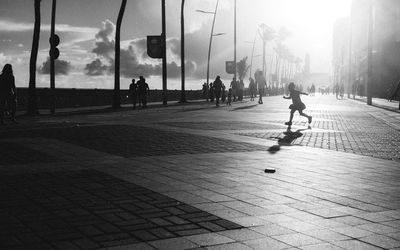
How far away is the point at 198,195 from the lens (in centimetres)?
607

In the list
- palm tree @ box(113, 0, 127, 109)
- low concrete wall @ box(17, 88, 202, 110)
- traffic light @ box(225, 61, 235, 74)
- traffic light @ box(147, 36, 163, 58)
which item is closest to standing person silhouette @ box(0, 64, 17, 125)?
low concrete wall @ box(17, 88, 202, 110)

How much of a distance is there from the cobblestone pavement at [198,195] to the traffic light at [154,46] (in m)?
24.7

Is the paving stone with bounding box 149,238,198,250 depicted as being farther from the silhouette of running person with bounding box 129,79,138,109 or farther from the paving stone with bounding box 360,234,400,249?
the silhouette of running person with bounding box 129,79,138,109

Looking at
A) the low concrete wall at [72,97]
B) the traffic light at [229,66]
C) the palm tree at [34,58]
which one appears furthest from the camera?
the traffic light at [229,66]

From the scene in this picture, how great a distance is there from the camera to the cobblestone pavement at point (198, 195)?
14.4ft

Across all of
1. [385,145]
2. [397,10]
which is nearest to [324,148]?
[385,145]

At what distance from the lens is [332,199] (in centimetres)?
595

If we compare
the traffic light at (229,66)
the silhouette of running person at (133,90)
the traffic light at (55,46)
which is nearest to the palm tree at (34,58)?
the traffic light at (55,46)

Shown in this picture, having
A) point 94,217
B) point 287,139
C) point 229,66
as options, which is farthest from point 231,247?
point 229,66

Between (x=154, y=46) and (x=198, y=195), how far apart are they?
30718 millimetres

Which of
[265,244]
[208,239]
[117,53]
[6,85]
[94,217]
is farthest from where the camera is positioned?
[117,53]

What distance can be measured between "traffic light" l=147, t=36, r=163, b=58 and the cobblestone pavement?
24671 millimetres

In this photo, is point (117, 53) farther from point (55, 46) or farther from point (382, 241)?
point (382, 241)

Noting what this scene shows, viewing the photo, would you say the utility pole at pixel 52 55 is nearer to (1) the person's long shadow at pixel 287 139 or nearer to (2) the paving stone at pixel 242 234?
(1) the person's long shadow at pixel 287 139
